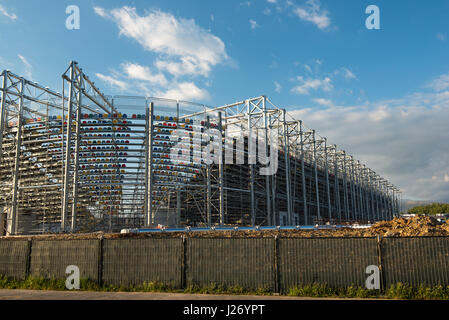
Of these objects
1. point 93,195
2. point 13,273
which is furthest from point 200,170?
point 13,273

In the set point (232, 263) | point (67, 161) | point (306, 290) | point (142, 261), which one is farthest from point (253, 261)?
point (67, 161)

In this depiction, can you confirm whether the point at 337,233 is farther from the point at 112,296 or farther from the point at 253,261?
the point at 112,296

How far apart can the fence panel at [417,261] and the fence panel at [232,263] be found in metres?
3.40

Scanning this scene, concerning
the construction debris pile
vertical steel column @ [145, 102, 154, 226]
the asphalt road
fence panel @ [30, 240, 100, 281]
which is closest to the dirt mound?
the construction debris pile

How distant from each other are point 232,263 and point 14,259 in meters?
8.26

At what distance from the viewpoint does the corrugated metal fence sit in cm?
1011

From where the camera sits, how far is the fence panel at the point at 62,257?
38.8 ft

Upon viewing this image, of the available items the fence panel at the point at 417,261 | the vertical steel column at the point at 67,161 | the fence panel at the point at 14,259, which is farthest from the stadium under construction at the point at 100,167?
the fence panel at the point at 417,261

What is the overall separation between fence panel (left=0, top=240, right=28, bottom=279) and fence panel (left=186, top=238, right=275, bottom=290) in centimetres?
636

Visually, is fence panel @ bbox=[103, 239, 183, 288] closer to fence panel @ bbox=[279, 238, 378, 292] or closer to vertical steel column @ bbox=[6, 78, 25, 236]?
fence panel @ bbox=[279, 238, 378, 292]

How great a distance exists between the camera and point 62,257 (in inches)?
481

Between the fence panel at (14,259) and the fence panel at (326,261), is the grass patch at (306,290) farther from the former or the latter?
the fence panel at (14,259)

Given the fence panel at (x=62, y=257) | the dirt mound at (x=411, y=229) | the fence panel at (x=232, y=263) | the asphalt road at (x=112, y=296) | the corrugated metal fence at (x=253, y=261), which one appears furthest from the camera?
the dirt mound at (x=411, y=229)
